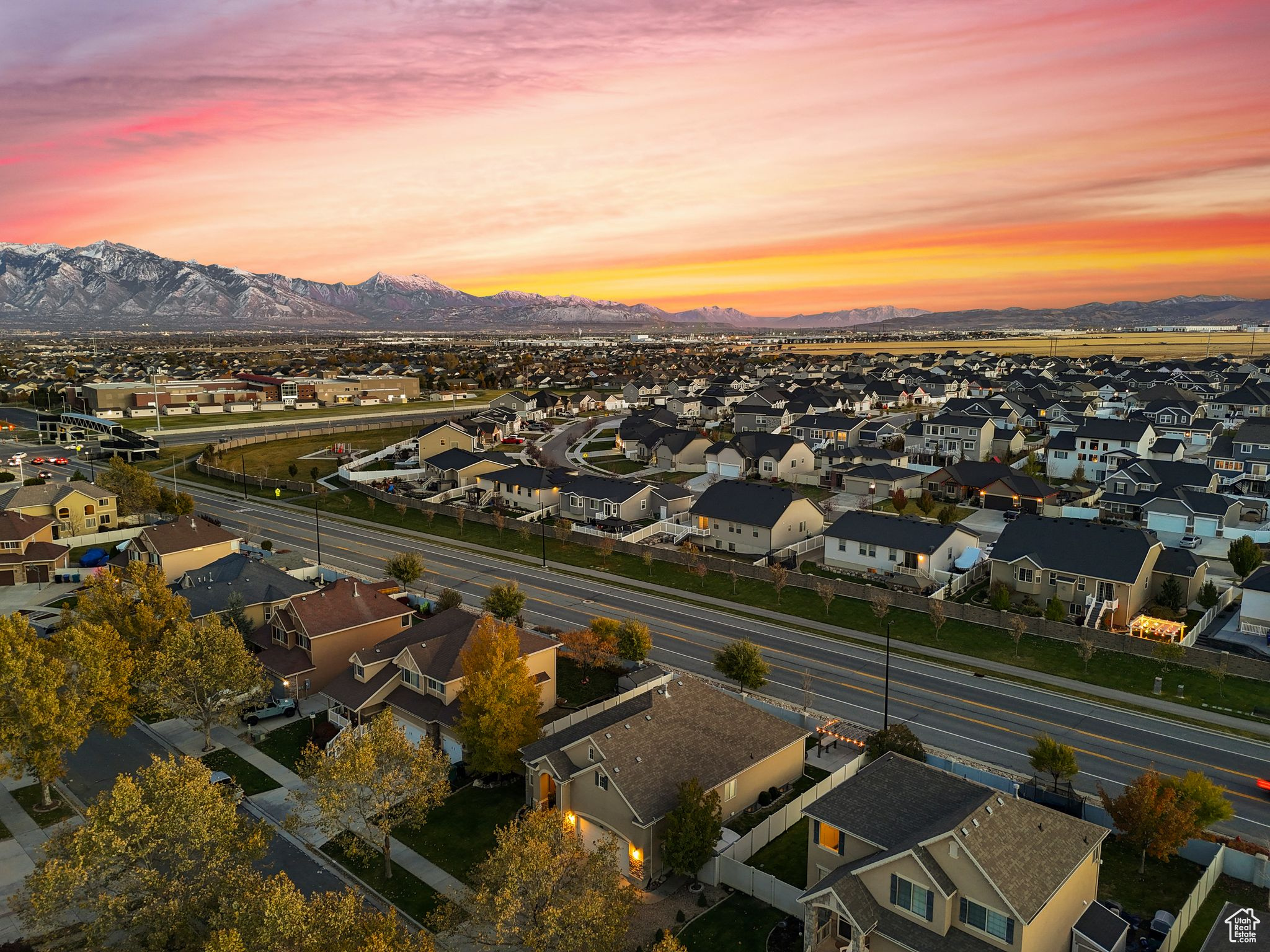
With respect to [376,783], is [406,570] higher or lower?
lower

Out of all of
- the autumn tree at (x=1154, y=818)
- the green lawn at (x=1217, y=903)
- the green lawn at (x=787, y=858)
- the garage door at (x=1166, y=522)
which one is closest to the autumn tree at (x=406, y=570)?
the green lawn at (x=787, y=858)

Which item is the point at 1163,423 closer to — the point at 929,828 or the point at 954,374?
the point at 954,374

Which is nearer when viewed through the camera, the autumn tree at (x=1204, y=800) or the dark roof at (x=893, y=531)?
the autumn tree at (x=1204, y=800)

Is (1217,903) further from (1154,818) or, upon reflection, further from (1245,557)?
(1245,557)

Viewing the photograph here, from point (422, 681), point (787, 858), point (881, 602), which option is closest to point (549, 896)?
point (787, 858)

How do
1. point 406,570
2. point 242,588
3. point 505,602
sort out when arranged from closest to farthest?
1. point 505,602
2. point 242,588
3. point 406,570

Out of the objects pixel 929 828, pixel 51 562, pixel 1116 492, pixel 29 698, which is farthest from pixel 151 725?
pixel 1116 492

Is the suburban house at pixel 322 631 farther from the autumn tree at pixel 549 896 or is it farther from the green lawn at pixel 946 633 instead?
the autumn tree at pixel 549 896

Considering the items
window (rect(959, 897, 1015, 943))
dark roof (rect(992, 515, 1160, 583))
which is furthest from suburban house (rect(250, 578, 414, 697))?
dark roof (rect(992, 515, 1160, 583))
